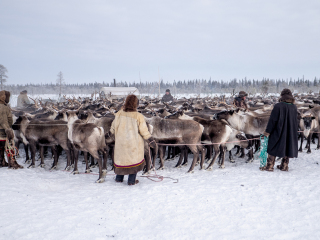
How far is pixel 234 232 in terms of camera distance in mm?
2912

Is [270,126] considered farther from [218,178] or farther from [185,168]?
[185,168]

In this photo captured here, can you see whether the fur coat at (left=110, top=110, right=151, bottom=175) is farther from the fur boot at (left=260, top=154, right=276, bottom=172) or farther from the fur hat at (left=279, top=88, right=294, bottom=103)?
the fur hat at (left=279, top=88, right=294, bottom=103)

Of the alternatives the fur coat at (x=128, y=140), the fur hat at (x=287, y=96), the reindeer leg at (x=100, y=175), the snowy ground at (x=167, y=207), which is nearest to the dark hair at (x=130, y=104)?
the fur coat at (x=128, y=140)

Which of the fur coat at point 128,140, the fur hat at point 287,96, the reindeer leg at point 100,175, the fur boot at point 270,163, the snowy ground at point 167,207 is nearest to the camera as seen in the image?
the snowy ground at point 167,207

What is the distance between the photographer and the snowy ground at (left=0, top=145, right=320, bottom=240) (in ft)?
9.59

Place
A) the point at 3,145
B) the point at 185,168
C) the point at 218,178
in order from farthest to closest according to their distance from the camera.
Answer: the point at 185,168, the point at 3,145, the point at 218,178

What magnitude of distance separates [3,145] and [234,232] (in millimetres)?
5379

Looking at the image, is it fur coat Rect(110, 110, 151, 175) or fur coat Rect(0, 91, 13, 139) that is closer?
fur coat Rect(110, 110, 151, 175)

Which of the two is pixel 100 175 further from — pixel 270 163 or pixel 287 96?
pixel 287 96

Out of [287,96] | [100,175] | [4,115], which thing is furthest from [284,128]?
[4,115]

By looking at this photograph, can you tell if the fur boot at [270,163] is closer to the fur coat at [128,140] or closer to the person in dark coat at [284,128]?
the person in dark coat at [284,128]

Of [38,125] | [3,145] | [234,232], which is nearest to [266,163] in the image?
[234,232]

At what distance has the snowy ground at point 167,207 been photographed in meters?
2.92

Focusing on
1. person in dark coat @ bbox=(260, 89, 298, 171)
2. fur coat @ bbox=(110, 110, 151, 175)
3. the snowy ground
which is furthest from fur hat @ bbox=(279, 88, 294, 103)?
fur coat @ bbox=(110, 110, 151, 175)
